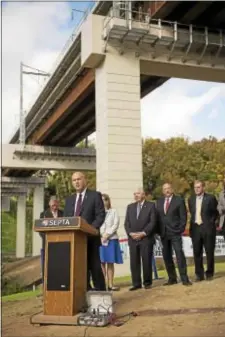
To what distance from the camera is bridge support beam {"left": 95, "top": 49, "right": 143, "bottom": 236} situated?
1689 cm

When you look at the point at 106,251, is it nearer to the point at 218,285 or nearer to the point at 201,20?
the point at 218,285

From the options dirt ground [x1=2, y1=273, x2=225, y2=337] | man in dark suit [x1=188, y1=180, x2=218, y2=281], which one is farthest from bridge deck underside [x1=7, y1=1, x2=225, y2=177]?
dirt ground [x1=2, y1=273, x2=225, y2=337]

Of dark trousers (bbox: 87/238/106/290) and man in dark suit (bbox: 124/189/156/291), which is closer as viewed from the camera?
dark trousers (bbox: 87/238/106/290)

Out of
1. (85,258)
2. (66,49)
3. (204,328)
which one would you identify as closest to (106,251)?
(85,258)

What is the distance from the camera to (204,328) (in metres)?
4.75

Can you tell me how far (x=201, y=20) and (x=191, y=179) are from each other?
27.2m

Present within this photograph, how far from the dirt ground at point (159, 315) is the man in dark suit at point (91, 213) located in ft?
1.69

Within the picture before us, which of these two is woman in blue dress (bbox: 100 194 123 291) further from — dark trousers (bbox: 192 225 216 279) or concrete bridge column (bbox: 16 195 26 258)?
concrete bridge column (bbox: 16 195 26 258)

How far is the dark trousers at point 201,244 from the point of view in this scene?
330 inches

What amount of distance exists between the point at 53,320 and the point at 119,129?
40.2 ft

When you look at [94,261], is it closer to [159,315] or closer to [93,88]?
[159,315]

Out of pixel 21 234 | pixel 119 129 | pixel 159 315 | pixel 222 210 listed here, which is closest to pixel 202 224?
pixel 222 210

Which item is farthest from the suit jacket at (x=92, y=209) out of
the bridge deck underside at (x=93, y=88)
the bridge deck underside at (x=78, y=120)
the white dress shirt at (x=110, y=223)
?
the bridge deck underside at (x=78, y=120)

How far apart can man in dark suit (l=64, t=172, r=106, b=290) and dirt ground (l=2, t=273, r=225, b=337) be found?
0.52 meters
